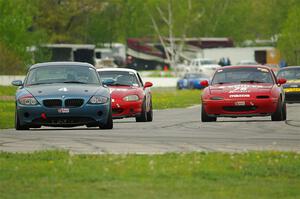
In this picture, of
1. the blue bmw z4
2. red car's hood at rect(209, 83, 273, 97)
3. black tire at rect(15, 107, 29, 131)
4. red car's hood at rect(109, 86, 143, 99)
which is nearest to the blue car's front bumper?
the blue bmw z4

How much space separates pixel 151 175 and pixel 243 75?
49.9ft

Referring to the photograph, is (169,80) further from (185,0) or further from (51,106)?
(51,106)

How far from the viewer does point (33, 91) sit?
22.4 metres

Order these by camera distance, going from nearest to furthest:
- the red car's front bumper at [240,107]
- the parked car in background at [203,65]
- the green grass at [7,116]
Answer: the green grass at [7,116] → the red car's front bumper at [240,107] → the parked car in background at [203,65]

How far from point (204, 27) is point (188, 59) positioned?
32.3 feet

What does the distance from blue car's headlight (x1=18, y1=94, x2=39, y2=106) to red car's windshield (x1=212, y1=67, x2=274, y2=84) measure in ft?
23.1

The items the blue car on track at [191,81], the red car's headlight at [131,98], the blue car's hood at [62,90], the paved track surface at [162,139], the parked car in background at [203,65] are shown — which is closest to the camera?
the paved track surface at [162,139]

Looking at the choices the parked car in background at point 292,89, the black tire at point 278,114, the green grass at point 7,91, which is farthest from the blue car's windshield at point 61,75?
the green grass at point 7,91

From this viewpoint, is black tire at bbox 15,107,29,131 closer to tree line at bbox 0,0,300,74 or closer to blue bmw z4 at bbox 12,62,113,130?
blue bmw z4 at bbox 12,62,113,130

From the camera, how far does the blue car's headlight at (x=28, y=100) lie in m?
22.1

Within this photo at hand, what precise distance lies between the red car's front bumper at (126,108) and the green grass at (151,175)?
12.1 metres

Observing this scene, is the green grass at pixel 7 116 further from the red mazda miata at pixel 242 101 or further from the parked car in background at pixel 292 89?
the parked car in background at pixel 292 89

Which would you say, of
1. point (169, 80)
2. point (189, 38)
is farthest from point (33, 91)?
point (189, 38)

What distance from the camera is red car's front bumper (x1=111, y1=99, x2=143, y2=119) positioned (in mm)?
27875
